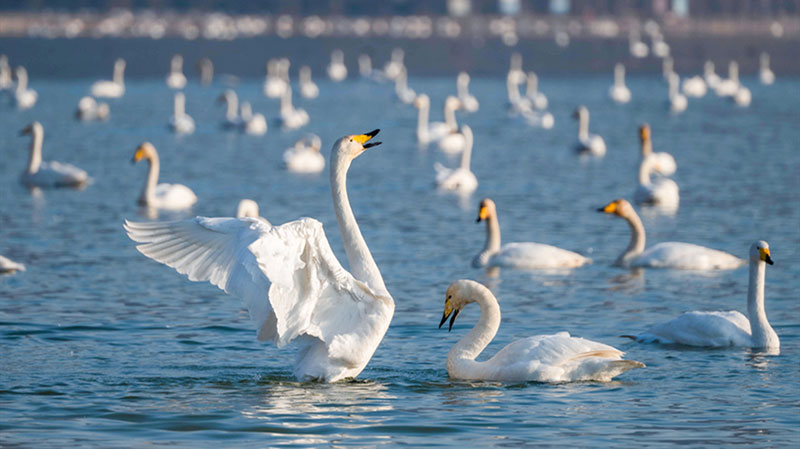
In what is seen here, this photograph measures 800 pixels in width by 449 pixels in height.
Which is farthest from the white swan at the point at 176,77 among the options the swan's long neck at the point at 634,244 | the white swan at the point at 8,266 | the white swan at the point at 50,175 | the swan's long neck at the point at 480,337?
the swan's long neck at the point at 480,337

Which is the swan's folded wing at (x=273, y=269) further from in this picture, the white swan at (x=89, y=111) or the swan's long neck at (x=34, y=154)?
the white swan at (x=89, y=111)

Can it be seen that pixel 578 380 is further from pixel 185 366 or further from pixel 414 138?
pixel 414 138

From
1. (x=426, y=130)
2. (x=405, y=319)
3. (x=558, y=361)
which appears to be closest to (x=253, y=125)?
(x=426, y=130)

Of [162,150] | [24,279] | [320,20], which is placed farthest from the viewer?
[320,20]

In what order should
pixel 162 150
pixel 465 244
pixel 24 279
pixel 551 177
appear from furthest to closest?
pixel 162 150 < pixel 551 177 < pixel 465 244 < pixel 24 279

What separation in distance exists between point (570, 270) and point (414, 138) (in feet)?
62.6

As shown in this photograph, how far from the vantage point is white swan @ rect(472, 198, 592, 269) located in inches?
528

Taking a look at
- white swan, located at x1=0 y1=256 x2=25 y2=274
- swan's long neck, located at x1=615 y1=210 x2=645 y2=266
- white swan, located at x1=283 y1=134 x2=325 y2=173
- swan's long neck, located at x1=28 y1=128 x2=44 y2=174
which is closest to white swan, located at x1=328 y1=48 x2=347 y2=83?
white swan, located at x1=283 y1=134 x2=325 y2=173

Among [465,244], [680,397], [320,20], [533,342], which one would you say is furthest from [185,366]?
[320,20]

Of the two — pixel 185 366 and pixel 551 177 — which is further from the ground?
pixel 551 177

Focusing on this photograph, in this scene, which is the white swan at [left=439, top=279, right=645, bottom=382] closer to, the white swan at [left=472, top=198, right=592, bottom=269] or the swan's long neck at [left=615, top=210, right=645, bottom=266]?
the white swan at [left=472, top=198, right=592, bottom=269]

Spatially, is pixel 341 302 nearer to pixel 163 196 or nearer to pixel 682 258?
pixel 682 258

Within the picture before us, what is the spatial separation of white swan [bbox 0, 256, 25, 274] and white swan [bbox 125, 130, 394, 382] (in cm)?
501

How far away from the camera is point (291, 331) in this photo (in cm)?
823
